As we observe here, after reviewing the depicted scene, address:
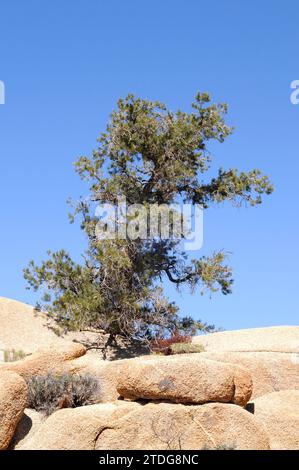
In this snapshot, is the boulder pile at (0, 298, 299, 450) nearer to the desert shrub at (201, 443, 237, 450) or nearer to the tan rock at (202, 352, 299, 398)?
the desert shrub at (201, 443, 237, 450)

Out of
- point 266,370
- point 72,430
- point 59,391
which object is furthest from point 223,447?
point 266,370

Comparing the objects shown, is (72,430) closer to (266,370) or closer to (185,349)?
(266,370)

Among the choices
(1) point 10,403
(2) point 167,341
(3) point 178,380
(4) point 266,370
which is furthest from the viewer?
(2) point 167,341

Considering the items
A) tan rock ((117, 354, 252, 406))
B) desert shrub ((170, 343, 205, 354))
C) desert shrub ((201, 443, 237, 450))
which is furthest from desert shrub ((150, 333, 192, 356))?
desert shrub ((201, 443, 237, 450))

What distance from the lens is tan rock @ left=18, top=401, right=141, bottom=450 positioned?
12680 millimetres

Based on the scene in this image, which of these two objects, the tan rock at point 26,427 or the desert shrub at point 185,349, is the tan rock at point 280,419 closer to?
the desert shrub at point 185,349

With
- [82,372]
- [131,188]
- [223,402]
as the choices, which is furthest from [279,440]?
[131,188]

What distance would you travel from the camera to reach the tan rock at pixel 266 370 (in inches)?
692

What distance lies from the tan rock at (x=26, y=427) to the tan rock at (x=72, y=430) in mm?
748

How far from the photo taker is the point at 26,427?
1434cm

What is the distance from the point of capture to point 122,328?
25.4 metres

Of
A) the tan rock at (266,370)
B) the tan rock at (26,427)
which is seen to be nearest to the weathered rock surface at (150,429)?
the tan rock at (26,427)

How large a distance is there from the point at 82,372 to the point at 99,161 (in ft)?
40.9

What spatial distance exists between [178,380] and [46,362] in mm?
4124
